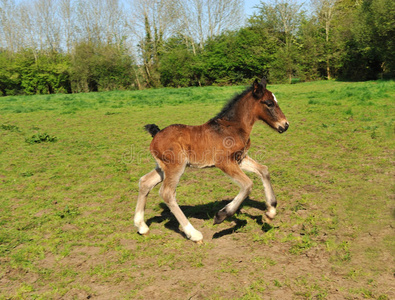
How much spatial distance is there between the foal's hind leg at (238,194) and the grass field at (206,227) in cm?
46

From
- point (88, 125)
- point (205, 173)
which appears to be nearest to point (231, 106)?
point (205, 173)

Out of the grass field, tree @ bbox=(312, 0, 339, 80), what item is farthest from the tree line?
the grass field

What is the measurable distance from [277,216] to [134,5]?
173ft

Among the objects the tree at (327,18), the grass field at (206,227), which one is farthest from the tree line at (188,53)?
the grass field at (206,227)

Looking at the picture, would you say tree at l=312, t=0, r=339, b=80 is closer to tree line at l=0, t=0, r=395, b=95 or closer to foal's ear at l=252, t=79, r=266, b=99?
tree line at l=0, t=0, r=395, b=95

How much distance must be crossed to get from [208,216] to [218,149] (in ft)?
4.51

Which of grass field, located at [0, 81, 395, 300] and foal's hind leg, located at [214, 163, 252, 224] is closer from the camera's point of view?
grass field, located at [0, 81, 395, 300]

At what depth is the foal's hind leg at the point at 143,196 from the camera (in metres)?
5.21

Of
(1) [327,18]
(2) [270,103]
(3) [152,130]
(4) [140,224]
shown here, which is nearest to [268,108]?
(2) [270,103]

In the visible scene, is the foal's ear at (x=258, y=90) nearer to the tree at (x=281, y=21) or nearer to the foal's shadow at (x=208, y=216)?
the foal's shadow at (x=208, y=216)

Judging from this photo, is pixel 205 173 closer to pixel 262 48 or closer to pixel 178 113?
pixel 178 113

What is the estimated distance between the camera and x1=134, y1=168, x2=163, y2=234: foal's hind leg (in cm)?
521

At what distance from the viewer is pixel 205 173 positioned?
26.9 feet

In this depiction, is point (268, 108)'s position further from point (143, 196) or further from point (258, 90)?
point (143, 196)
